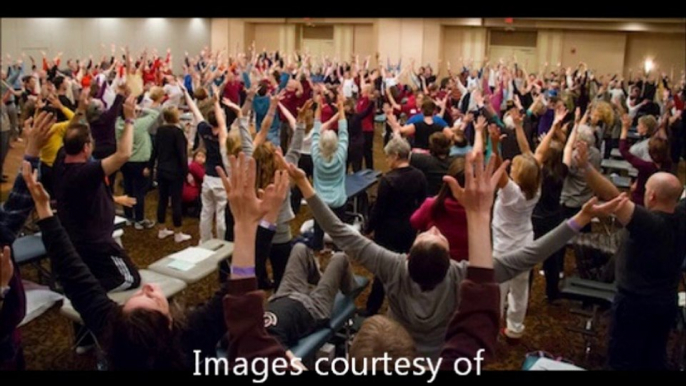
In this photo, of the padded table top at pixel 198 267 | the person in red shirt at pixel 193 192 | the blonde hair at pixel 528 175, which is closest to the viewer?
the padded table top at pixel 198 267

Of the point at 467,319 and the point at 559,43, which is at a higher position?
the point at 559,43

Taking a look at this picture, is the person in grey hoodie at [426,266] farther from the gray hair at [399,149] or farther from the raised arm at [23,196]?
the gray hair at [399,149]

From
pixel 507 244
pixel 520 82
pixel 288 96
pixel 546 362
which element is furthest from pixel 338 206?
pixel 520 82

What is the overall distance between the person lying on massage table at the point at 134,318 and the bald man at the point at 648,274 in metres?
2.08

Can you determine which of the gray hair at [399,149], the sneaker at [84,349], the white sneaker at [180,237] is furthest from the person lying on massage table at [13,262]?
the white sneaker at [180,237]

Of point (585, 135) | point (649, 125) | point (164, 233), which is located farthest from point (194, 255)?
point (649, 125)

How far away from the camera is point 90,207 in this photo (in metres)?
3.67

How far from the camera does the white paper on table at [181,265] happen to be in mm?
A: 3916

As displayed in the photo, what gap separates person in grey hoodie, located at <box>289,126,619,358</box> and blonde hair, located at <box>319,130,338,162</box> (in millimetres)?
2521

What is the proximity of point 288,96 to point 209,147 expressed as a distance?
4.10 meters

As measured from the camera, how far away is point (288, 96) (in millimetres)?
9453

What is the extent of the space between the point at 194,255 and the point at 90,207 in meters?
0.75

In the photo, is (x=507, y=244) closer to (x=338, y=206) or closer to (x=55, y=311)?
(x=338, y=206)

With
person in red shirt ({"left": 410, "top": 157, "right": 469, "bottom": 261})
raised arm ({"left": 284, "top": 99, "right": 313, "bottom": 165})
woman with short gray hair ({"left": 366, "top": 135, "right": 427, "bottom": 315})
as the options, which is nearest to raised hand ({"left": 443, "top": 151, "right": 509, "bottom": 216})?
person in red shirt ({"left": 410, "top": 157, "right": 469, "bottom": 261})
